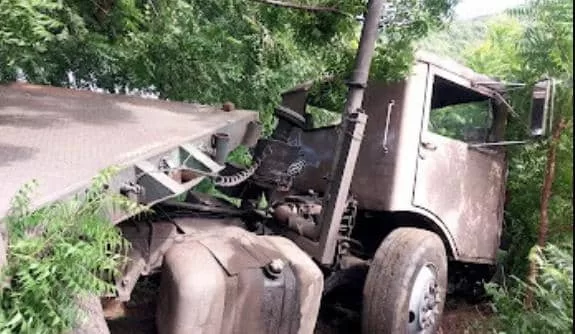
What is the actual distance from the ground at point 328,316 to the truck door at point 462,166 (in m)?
0.57

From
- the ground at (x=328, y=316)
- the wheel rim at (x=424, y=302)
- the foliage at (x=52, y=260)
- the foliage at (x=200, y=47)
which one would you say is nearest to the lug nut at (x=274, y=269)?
the ground at (x=328, y=316)

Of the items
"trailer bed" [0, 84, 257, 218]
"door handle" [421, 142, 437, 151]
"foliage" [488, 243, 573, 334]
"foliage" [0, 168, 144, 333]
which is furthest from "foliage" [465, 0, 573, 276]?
"foliage" [0, 168, 144, 333]

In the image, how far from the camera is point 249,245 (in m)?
3.39

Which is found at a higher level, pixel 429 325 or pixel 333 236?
pixel 333 236

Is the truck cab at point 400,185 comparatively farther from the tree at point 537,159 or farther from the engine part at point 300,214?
the tree at point 537,159

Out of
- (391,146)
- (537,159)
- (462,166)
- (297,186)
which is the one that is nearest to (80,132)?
(391,146)

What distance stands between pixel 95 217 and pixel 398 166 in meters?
2.62

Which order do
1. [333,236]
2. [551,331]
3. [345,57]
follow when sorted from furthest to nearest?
[345,57]
[333,236]
[551,331]

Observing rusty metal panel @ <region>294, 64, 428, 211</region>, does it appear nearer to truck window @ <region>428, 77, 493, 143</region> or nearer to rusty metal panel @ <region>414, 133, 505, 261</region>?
rusty metal panel @ <region>414, 133, 505, 261</region>

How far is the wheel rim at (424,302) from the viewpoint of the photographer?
4094 mm

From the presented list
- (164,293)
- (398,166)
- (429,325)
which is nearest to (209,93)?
(398,166)

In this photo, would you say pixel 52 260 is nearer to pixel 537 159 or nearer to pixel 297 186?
pixel 297 186

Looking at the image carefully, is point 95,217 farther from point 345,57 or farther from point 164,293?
point 345,57

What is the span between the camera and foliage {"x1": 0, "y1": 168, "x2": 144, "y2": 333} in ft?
6.07
